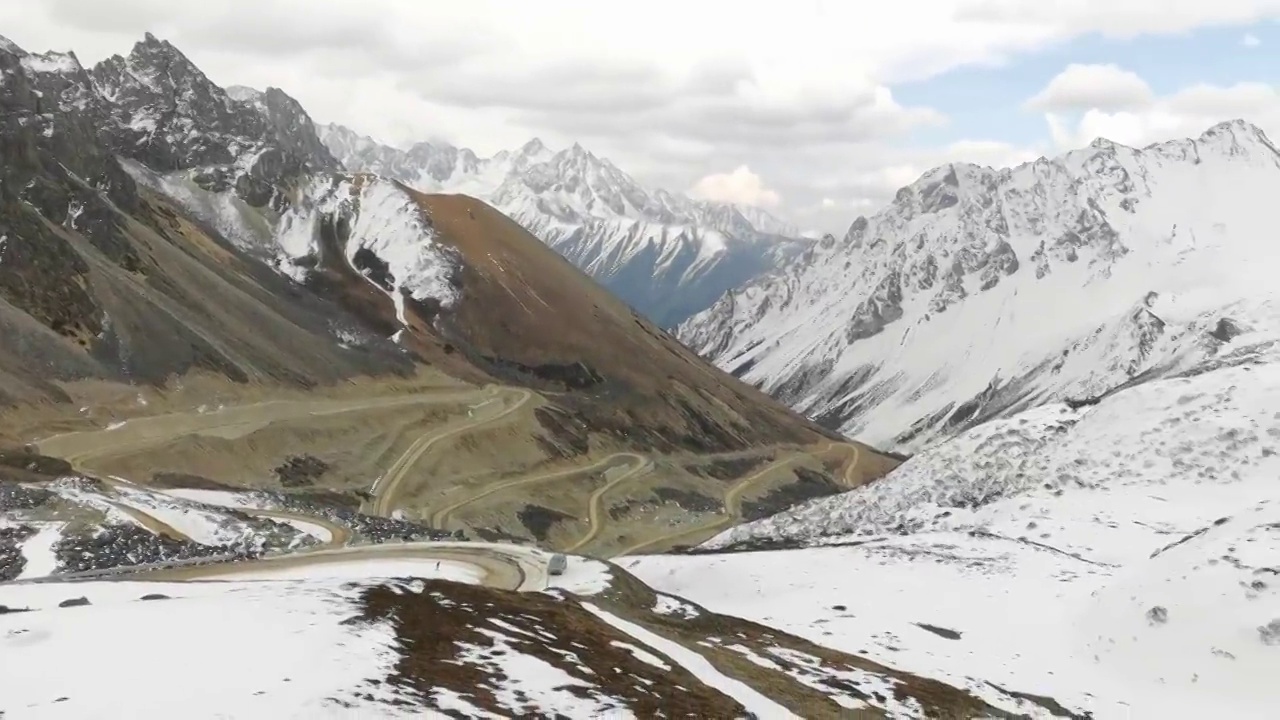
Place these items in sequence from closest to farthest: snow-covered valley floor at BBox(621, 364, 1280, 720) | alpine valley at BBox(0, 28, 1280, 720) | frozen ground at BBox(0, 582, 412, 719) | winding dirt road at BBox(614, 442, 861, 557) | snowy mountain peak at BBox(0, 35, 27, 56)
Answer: frozen ground at BBox(0, 582, 412, 719) → alpine valley at BBox(0, 28, 1280, 720) → snow-covered valley floor at BBox(621, 364, 1280, 720) → winding dirt road at BBox(614, 442, 861, 557) → snowy mountain peak at BBox(0, 35, 27, 56)

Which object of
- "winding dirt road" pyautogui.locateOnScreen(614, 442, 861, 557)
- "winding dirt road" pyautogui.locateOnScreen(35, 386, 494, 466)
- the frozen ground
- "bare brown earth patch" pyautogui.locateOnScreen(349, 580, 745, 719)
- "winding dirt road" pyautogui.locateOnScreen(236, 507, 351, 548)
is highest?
"winding dirt road" pyautogui.locateOnScreen(35, 386, 494, 466)

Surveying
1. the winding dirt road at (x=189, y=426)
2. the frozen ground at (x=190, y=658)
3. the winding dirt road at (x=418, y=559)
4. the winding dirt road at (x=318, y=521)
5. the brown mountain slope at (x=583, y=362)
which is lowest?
the winding dirt road at (x=318, y=521)

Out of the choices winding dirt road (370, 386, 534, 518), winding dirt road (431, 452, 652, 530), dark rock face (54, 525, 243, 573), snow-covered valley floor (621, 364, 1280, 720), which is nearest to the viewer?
snow-covered valley floor (621, 364, 1280, 720)

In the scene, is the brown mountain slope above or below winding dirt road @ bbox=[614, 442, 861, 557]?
above

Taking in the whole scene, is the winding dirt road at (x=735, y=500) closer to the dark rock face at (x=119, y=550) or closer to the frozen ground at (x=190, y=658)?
the dark rock face at (x=119, y=550)

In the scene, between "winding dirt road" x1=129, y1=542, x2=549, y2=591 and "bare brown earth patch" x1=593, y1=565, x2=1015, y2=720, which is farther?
"winding dirt road" x1=129, y1=542, x2=549, y2=591

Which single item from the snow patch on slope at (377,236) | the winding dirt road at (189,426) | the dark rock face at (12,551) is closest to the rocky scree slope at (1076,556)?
the dark rock face at (12,551)

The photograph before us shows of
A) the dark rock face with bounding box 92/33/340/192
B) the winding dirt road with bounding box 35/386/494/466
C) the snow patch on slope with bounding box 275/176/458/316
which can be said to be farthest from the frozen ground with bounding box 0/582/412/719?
the dark rock face with bounding box 92/33/340/192

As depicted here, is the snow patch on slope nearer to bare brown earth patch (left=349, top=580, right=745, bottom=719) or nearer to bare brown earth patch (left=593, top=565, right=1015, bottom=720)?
bare brown earth patch (left=593, top=565, right=1015, bottom=720)
